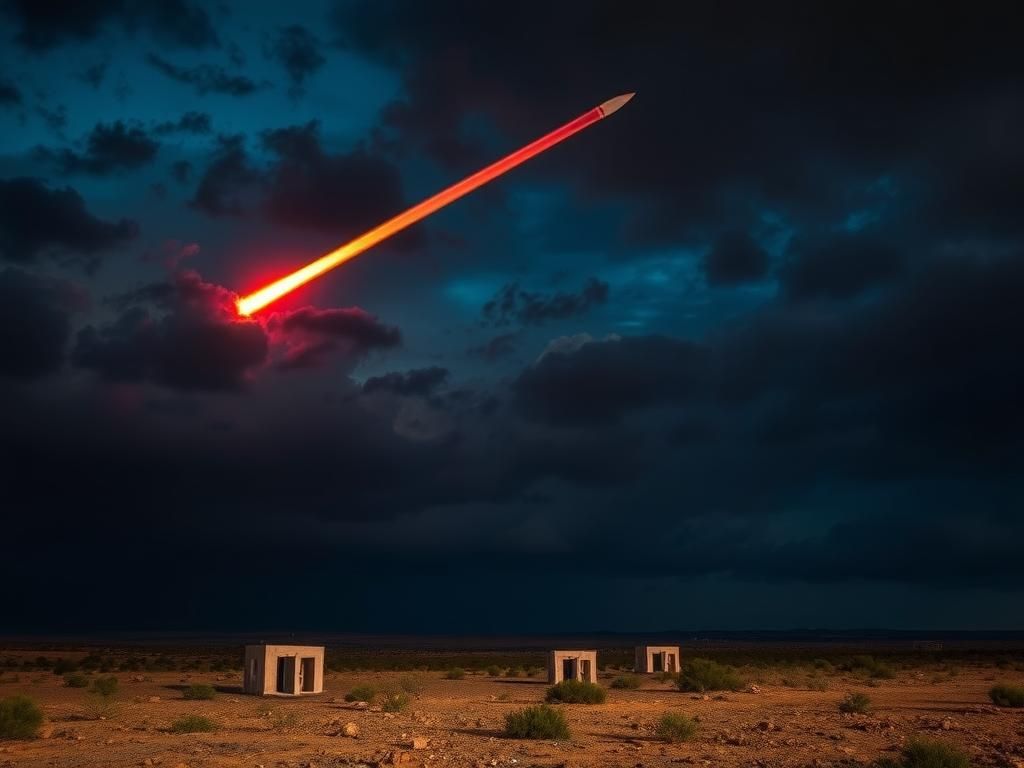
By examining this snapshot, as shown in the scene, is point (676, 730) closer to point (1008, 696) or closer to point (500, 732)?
point (500, 732)

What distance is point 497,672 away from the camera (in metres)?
68.1

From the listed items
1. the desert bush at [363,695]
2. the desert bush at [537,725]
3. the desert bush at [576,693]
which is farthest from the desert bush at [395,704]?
the desert bush at [537,725]

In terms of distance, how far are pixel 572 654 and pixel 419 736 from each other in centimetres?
2809

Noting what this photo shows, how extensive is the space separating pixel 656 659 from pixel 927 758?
47010 mm

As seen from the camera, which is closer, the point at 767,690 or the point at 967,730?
the point at 967,730

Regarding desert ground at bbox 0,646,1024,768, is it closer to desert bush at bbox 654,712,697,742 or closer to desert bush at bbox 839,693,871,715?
desert bush at bbox 654,712,697,742

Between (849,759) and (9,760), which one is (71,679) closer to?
(9,760)

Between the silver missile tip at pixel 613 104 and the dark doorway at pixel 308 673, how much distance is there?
2714 cm

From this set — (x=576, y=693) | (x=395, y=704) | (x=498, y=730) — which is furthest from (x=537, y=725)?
(x=576, y=693)

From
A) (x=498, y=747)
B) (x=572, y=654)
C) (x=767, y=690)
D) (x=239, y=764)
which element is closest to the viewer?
(x=239, y=764)

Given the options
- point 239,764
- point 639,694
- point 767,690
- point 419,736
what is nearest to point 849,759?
point 419,736

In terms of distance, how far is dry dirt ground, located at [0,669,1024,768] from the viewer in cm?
2206

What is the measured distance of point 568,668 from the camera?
172 feet

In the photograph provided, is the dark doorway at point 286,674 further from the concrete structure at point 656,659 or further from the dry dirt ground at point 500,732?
the concrete structure at point 656,659
